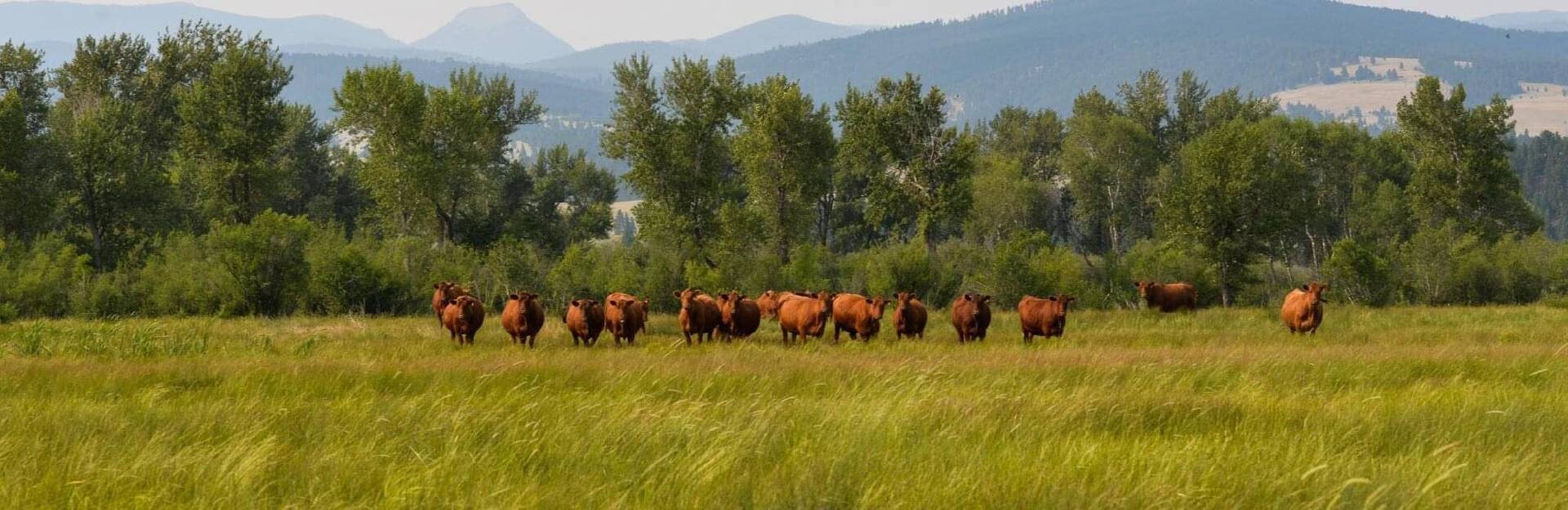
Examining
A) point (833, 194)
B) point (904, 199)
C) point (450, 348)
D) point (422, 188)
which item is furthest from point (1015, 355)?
point (833, 194)

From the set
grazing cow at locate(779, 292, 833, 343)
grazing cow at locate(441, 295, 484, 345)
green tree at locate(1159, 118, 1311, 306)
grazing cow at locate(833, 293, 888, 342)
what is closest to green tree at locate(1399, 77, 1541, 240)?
green tree at locate(1159, 118, 1311, 306)

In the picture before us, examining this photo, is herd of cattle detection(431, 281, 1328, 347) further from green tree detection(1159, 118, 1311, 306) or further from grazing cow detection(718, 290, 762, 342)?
green tree detection(1159, 118, 1311, 306)

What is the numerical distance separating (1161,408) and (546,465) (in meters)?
5.22

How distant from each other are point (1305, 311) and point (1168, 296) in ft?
52.8

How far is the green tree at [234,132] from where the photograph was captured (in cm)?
4628

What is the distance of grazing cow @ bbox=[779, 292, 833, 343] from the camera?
25406mm

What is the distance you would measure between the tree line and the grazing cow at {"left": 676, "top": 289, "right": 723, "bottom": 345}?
17.7 meters

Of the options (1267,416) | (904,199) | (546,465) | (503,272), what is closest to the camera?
(546,465)

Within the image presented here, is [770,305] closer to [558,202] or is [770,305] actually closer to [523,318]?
[523,318]

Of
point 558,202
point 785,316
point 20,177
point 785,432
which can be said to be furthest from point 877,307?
point 558,202

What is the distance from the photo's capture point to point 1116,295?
175 feet

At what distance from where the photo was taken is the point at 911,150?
5928 cm

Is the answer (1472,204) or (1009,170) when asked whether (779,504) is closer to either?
(1472,204)

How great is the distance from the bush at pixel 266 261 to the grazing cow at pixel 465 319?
1545cm
